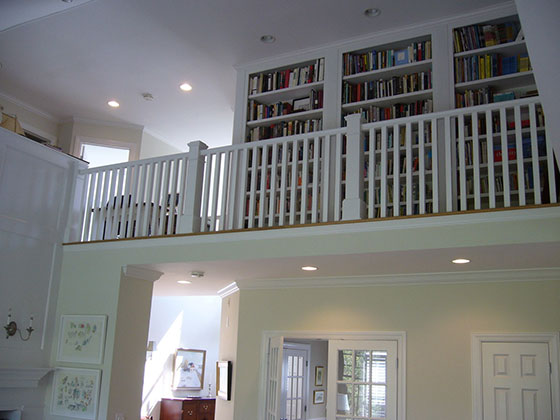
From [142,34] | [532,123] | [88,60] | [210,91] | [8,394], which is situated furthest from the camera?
[210,91]

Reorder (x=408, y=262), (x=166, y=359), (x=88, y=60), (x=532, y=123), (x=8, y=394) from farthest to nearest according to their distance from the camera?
(x=166, y=359) < (x=88, y=60) < (x=8, y=394) < (x=408, y=262) < (x=532, y=123)

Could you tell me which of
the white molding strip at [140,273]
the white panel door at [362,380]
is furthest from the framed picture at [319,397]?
the white molding strip at [140,273]

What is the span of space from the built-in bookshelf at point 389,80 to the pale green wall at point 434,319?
1892 millimetres

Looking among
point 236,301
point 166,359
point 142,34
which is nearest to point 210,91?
point 142,34

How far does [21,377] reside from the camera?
5.66m

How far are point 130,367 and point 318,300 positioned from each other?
2094 millimetres

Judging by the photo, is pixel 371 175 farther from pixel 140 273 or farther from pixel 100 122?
pixel 100 122

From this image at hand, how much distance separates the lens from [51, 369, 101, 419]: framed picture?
5.73m

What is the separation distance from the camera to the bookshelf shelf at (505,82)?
5.54m

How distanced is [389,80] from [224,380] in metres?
4.08

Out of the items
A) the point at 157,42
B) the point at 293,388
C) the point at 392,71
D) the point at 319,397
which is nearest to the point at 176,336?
the point at 319,397

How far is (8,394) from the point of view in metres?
5.66

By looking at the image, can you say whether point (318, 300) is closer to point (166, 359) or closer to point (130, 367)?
point (130, 367)

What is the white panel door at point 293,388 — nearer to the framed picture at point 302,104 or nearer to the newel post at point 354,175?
the framed picture at point 302,104
